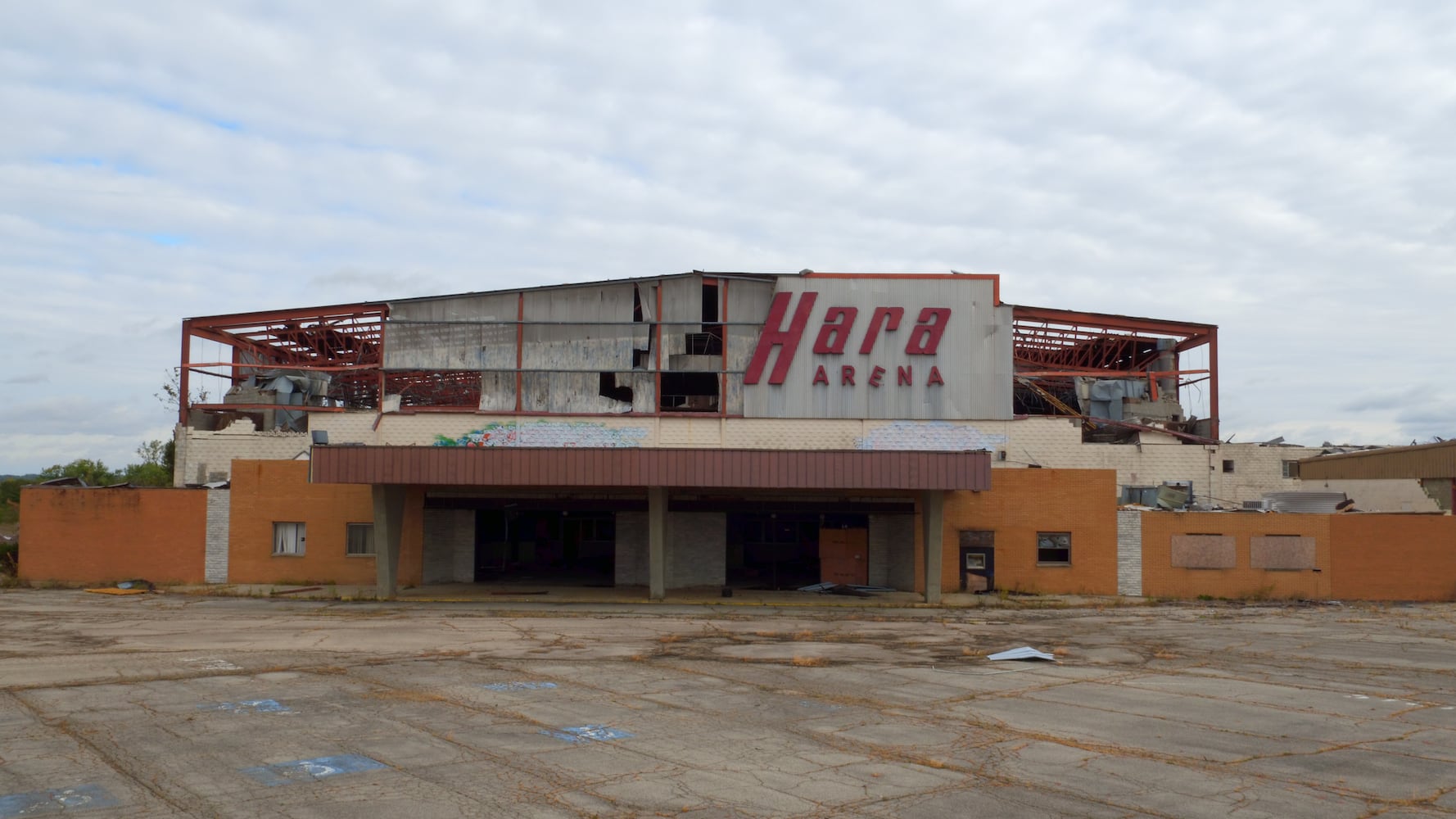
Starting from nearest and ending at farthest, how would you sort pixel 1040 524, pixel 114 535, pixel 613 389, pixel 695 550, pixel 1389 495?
pixel 1040 524 < pixel 114 535 < pixel 695 550 < pixel 613 389 < pixel 1389 495

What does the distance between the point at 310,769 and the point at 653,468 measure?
17.6 metres

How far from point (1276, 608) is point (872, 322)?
560 inches

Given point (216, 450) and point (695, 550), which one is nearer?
point (695, 550)

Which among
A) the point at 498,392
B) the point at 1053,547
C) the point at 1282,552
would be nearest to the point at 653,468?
the point at 498,392

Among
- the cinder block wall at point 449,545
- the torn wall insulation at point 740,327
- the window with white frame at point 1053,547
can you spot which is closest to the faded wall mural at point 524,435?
the cinder block wall at point 449,545

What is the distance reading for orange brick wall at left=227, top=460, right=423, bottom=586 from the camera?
32.3m

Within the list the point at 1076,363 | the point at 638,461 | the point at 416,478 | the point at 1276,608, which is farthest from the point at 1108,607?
the point at 416,478

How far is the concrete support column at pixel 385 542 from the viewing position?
30003 mm

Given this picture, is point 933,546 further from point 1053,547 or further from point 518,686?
point 518,686

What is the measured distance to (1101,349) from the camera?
142 feet

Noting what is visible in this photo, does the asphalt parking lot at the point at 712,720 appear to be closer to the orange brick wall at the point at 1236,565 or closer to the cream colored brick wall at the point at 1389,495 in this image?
the orange brick wall at the point at 1236,565

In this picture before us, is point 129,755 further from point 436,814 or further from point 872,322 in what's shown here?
point 872,322

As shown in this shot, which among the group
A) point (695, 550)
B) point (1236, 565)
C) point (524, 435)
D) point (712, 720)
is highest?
point (524, 435)

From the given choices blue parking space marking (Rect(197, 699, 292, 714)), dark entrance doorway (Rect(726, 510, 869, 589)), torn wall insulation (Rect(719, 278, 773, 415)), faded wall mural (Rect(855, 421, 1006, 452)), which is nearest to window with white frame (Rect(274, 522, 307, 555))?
dark entrance doorway (Rect(726, 510, 869, 589))
